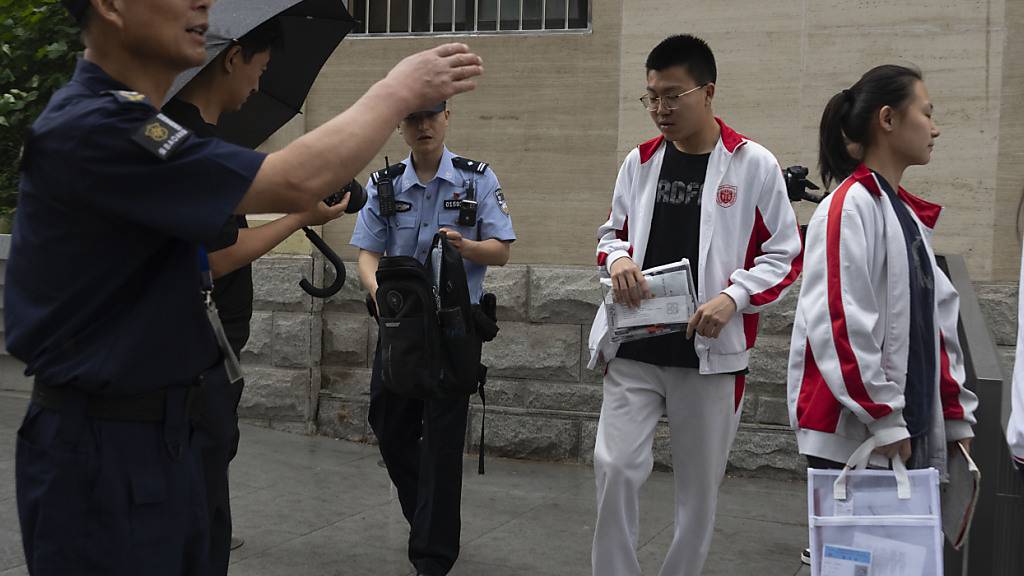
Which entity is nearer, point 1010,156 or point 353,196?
point 353,196

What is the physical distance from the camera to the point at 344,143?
215 centimetres

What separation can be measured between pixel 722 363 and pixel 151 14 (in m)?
2.64

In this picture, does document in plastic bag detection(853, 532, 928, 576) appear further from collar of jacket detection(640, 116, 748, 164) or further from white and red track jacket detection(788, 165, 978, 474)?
collar of jacket detection(640, 116, 748, 164)

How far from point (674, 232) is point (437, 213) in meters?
1.28

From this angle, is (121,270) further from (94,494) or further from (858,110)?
(858,110)

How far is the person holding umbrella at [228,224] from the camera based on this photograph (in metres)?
3.18

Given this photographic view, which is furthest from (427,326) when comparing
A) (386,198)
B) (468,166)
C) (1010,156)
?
(1010,156)

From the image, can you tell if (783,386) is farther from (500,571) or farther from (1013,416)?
(1013,416)

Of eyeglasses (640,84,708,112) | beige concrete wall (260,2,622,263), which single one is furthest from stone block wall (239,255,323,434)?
eyeglasses (640,84,708,112)

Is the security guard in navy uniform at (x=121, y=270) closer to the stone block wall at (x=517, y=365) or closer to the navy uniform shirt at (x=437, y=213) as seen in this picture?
the navy uniform shirt at (x=437, y=213)

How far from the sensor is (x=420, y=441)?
519cm

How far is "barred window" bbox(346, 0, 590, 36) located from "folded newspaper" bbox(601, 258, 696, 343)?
3.49 meters

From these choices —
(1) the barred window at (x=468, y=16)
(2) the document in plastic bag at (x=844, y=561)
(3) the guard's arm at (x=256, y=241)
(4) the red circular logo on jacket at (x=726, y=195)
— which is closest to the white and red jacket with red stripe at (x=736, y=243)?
(4) the red circular logo on jacket at (x=726, y=195)

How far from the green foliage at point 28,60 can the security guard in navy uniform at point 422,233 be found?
4382 mm
